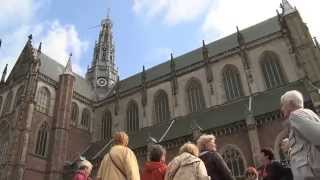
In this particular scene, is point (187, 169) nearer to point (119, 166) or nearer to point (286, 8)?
point (119, 166)

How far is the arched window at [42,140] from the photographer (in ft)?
89.9

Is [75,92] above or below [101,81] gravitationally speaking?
below

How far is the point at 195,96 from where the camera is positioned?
29047 mm

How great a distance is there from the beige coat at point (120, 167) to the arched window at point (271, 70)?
2240 centimetres

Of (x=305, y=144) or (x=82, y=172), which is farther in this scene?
(x=82, y=172)

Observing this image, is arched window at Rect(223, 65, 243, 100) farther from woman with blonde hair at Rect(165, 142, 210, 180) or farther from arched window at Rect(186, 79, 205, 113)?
woman with blonde hair at Rect(165, 142, 210, 180)

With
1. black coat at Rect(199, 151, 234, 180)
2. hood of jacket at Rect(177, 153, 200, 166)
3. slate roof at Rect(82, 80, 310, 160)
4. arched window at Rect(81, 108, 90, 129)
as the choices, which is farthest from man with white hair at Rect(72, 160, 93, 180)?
arched window at Rect(81, 108, 90, 129)

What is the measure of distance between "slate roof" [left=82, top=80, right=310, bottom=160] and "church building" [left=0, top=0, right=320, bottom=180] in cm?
9

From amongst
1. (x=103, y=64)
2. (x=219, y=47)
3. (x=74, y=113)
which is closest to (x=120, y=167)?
(x=219, y=47)

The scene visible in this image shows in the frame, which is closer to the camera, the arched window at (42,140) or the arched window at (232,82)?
the arched window at (232,82)

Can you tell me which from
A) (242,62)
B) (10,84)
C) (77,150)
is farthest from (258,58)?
(10,84)

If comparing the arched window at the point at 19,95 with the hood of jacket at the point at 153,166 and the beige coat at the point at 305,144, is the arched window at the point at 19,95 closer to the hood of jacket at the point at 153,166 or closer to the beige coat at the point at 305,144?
the hood of jacket at the point at 153,166

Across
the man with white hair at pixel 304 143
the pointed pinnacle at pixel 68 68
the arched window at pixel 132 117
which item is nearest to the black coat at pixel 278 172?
the man with white hair at pixel 304 143

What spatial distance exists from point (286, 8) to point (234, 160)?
1396cm
